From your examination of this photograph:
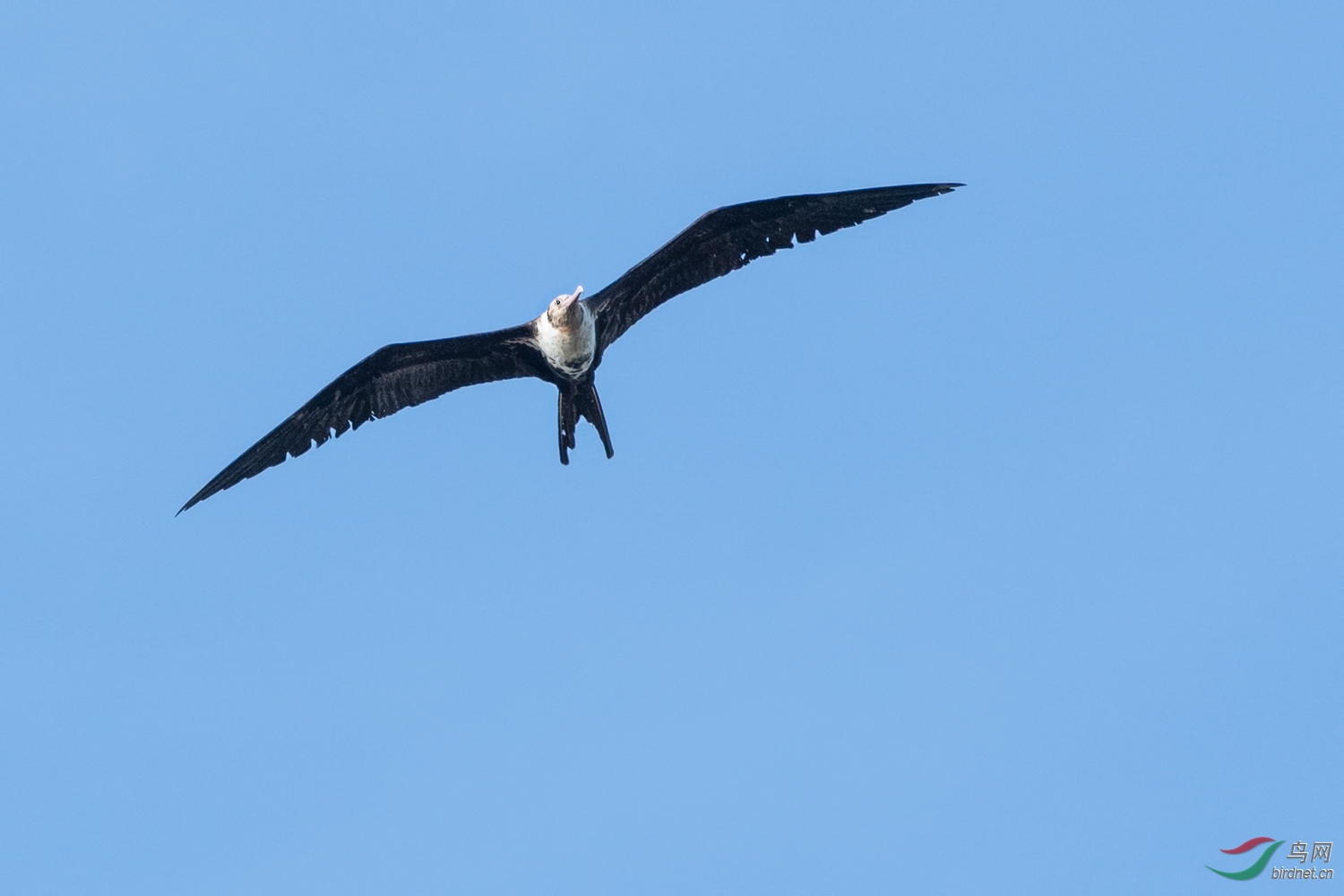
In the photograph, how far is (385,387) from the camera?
48.3 ft

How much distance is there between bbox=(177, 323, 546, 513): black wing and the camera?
47.6 feet

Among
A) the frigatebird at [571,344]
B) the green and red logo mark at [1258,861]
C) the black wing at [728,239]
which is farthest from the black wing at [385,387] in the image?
the green and red logo mark at [1258,861]

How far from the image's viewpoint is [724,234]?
14.6 m

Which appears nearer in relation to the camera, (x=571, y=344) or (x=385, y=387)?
(x=571, y=344)

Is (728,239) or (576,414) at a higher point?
(728,239)

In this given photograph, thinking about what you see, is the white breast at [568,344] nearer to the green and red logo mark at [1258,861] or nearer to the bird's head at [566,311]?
the bird's head at [566,311]

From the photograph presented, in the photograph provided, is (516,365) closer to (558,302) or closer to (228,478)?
(558,302)

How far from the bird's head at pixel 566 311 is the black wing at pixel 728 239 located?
40 cm

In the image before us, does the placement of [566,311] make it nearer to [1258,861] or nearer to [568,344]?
[568,344]

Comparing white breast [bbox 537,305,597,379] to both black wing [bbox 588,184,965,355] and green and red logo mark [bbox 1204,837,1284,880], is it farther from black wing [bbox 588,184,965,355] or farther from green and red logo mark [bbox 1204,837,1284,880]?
green and red logo mark [bbox 1204,837,1284,880]

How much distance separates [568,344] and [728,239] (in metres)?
2.09

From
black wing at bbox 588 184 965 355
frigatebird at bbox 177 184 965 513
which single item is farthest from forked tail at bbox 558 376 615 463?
black wing at bbox 588 184 965 355

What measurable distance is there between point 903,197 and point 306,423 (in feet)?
22.5

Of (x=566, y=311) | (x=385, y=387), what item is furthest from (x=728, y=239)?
(x=385, y=387)
